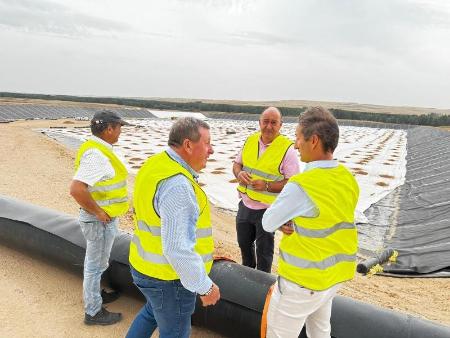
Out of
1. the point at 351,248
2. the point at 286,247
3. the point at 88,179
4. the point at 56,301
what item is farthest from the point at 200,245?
the point at 56,301

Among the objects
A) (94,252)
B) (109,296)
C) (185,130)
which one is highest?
(185,130)

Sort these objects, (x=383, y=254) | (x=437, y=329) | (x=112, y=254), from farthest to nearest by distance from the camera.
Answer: (x=383, y=254) → (x=112, y=254) → (x=437, y=329)

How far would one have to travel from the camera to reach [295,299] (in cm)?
191

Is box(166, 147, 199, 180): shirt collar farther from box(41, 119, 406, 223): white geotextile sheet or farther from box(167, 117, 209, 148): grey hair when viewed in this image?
box(41, 119, 406, 223): white geotextile sheet

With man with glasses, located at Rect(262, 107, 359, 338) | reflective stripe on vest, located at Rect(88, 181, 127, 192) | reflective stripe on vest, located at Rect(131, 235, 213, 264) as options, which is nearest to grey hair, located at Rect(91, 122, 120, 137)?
reflective stripe on vest, located at Rect(88, 181, 127, 192)

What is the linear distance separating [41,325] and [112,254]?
743mm

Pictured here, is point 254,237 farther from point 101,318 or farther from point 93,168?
point 93,168

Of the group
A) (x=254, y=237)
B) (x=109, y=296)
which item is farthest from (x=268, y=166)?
(x=109, y=296)

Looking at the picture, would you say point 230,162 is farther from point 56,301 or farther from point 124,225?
point 56,301

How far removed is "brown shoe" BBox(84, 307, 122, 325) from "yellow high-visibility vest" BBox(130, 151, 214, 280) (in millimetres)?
1263

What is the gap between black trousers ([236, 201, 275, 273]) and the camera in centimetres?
338

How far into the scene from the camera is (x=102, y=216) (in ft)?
8.75

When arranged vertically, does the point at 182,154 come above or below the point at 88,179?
above

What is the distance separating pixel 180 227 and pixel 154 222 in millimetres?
208
